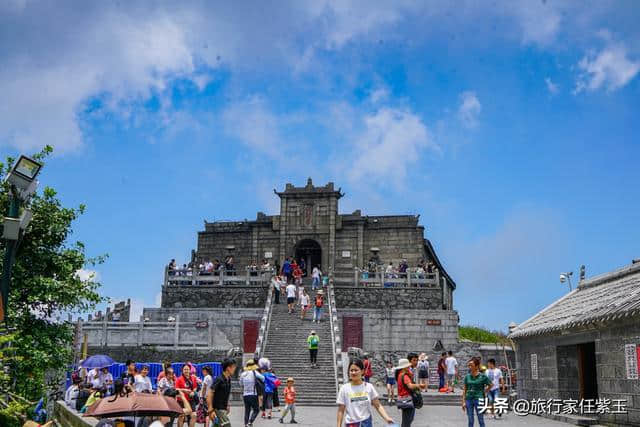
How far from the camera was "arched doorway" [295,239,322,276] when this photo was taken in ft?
121

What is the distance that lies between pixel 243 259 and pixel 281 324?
11.4 metres

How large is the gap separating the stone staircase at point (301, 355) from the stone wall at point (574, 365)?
5265mm

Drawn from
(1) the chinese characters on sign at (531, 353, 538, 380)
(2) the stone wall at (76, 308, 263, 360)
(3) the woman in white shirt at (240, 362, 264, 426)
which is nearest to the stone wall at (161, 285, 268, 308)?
(2) the stone wall at (76, 308, 263, 360)

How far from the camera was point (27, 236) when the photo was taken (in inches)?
629

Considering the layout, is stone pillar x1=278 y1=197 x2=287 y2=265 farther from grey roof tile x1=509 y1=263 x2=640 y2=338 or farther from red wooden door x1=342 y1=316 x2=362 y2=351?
grey roof tile x1=509 y1=263 x2=640 y2=338

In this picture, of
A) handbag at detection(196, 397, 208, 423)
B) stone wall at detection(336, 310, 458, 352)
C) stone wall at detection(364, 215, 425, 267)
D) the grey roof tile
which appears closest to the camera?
handbag at detection(196, 397, 208, 423)

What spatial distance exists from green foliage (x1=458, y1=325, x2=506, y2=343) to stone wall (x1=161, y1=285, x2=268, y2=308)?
40.0 feet

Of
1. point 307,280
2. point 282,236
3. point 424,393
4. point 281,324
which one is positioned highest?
point 282,236

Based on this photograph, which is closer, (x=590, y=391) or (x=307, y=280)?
(x=590, y=391)

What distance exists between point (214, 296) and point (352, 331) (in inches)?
261

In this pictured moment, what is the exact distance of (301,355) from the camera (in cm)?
2291

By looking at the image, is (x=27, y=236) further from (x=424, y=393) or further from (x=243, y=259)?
(x=243, y=259)

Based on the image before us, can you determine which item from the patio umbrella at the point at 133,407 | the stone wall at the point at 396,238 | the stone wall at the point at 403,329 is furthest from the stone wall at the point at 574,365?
the stone wall at the point at 396,238

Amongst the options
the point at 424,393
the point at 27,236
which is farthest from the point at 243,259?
the point at 27,236
